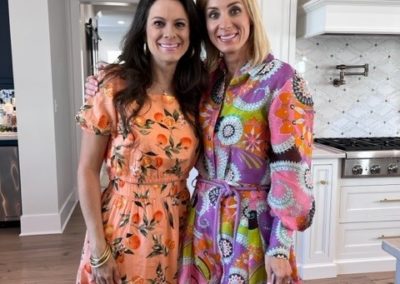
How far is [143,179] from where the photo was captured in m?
1.13

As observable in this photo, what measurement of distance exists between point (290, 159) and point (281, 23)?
1649mm

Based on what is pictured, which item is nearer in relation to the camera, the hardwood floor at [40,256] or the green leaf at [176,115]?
the green leaf at [176,115]

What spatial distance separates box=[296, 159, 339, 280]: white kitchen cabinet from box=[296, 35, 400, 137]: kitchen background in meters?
0.59

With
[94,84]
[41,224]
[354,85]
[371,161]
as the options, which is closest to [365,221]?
[371,161]

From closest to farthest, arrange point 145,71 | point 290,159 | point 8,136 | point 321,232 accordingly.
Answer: point 290,159
point 145,71
point 321,232
point 8,136

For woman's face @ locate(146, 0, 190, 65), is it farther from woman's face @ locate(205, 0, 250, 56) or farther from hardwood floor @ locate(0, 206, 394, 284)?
hardwood floor @ locate(0, 206, 394, 284)

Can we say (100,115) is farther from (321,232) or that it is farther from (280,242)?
(321,232)

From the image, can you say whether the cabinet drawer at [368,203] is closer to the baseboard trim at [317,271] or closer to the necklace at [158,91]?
the baseboard trim at [317,271]

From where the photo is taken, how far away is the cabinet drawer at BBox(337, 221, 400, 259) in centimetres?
244

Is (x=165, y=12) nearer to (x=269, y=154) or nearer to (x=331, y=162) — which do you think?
(x=269, y=154)

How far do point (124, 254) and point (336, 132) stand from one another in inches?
85.2

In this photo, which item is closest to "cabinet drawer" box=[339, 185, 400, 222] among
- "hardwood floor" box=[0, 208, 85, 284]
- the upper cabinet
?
"hardwood floor" box=[0, 208, 85, 284]

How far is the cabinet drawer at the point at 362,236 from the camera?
244 cm

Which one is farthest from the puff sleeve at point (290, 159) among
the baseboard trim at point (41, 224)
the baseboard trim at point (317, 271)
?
the baseboard trim at point (41, 224)
